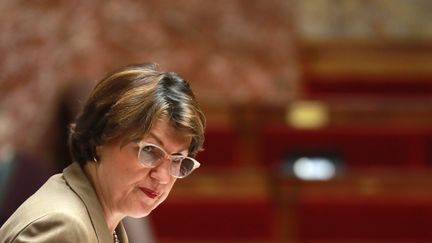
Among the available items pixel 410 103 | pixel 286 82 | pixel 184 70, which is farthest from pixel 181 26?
pixel 410 103

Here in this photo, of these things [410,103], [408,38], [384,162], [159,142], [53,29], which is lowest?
[159,142]

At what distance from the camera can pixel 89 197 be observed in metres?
0.73

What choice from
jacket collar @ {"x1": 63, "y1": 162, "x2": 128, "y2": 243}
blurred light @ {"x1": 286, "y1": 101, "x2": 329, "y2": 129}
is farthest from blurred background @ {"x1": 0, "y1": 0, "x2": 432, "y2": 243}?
jacket collar @ {"x1": 63, "y1": 162, "x2": 128, "y2": 243}

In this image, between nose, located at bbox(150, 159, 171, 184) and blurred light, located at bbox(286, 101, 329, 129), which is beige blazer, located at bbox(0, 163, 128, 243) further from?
blurred light, located at bbox(286, 101, 329, 129)

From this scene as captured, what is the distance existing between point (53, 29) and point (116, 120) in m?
1.57

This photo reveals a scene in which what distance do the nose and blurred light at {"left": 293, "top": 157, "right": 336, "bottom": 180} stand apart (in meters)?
1.20

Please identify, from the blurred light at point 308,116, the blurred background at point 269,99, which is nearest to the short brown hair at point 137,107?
the blurred background at point 269,99

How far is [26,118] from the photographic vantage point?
220 centimetres

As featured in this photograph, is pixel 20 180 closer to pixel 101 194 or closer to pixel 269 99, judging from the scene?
pixel 101 194

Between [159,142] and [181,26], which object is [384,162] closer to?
[181,26]

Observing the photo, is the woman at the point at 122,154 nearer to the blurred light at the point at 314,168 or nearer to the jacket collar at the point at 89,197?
the jacket collar at the point at 89,197

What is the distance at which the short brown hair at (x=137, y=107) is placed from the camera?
695mm

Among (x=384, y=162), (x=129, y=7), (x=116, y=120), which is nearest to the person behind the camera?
(x=116, y=120)

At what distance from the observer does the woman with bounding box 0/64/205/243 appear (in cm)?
69
